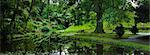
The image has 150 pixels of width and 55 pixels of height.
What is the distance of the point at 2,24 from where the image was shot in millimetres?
24297

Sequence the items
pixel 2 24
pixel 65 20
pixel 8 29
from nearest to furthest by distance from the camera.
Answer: pixel 2 24 < pixel 8 29 < pixel 65 20

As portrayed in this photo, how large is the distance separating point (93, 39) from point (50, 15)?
2173 centimetres

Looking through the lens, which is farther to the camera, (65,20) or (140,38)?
(65,20)

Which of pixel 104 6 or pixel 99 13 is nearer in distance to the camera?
pixel 104 6

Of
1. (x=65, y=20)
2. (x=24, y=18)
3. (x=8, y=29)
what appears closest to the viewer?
(x=8, y=29)

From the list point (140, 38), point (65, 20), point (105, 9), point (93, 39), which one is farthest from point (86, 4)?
point (65, 20)

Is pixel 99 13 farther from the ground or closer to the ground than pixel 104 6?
closer to the ground

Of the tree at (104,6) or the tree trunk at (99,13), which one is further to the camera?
the tree trunk at (99,13)

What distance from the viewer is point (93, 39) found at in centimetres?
2708

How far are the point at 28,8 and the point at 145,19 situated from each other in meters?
11.3

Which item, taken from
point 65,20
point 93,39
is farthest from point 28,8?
point 65,20

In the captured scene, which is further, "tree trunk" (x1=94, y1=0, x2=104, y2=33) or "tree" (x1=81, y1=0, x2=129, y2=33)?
"tree trunk" (x1=94, y1=0, x2=104, y2=33)

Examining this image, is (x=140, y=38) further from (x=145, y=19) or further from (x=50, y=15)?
(x=50, y=15)

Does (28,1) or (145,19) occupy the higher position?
(28,1)
